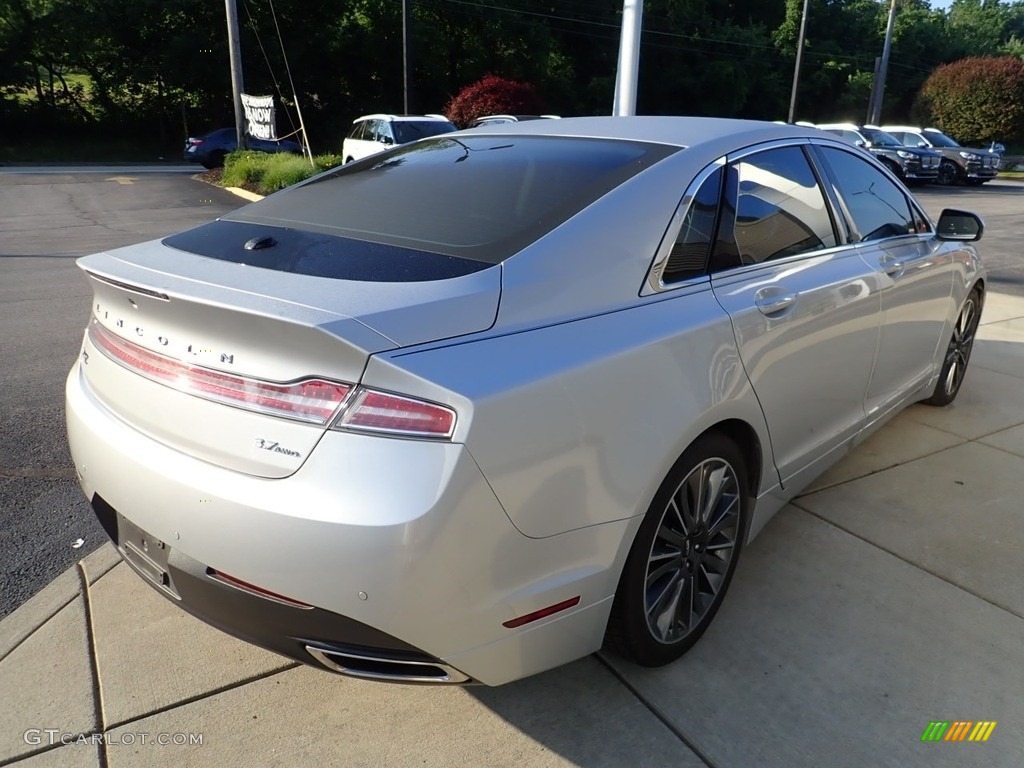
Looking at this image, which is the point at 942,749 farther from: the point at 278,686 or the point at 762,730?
the point at 278,686

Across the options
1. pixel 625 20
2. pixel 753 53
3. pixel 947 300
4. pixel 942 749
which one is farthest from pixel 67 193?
pixel 753 53

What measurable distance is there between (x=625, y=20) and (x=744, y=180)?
8635mm

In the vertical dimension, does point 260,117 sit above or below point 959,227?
below

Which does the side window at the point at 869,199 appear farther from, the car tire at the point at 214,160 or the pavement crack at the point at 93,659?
the car tire at the point at 214,160

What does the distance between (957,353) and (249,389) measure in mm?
4333

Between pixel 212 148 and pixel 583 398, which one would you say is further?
pixel 212 148

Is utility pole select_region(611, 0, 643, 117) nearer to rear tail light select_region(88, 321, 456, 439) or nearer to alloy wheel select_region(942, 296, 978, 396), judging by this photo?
alloy wheel select_region(942, 296, 978, 396)

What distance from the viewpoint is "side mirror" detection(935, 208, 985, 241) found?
4.11 metres

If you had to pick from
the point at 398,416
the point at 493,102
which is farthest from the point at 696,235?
the point at 493,102

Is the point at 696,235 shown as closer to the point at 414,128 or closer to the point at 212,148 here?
the point at 414,128

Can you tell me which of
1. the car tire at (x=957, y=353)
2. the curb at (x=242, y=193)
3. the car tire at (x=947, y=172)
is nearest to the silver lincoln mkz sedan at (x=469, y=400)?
the car tire at (x=957, y=353)

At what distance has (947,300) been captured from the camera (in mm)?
4289

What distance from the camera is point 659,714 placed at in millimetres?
2383

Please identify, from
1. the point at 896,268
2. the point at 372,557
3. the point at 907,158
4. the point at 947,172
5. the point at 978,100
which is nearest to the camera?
the point at 372,557
